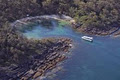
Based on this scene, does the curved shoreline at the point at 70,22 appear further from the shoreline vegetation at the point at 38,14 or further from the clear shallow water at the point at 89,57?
the clear shallow water at the point at 89,57

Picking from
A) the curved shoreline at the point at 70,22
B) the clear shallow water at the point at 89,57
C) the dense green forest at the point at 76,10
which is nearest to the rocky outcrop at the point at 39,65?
the clear shallow water at the point at 89,57

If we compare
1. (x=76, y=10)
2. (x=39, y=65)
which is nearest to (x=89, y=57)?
(x=39, y=65)

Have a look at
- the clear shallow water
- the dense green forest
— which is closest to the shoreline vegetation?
the dense green forest

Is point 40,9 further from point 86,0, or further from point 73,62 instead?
point 73,62

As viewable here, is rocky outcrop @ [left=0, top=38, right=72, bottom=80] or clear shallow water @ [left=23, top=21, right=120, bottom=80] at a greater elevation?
rocky outcrop @ [left=0, top=38, right=72, bottom=80]

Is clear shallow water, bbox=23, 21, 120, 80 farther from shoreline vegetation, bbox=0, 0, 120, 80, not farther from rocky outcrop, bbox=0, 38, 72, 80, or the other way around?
shoreline vegetation, bbox=0, 0, 120, 80

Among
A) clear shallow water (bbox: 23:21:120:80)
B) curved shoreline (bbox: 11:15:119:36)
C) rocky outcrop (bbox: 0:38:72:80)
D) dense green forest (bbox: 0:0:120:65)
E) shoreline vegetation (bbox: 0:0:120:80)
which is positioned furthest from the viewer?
dense green forest (bbox: 0:0:120:65)

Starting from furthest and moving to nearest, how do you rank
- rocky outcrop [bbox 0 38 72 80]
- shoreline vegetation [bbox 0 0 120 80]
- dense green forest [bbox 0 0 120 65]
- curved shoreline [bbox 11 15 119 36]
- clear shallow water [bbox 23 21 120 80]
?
dense green forest [bbox 0 0 120 65]
curved shoreline [bbox 11 15 119 36]
clear shallow water [bbox 23 21 120 80]
shoreline vegetation [bbox 0 0 120 80]
rocky outcrop [bbox 0 38 72 80]

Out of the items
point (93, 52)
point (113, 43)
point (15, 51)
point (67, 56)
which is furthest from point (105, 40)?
point (15, 51)
